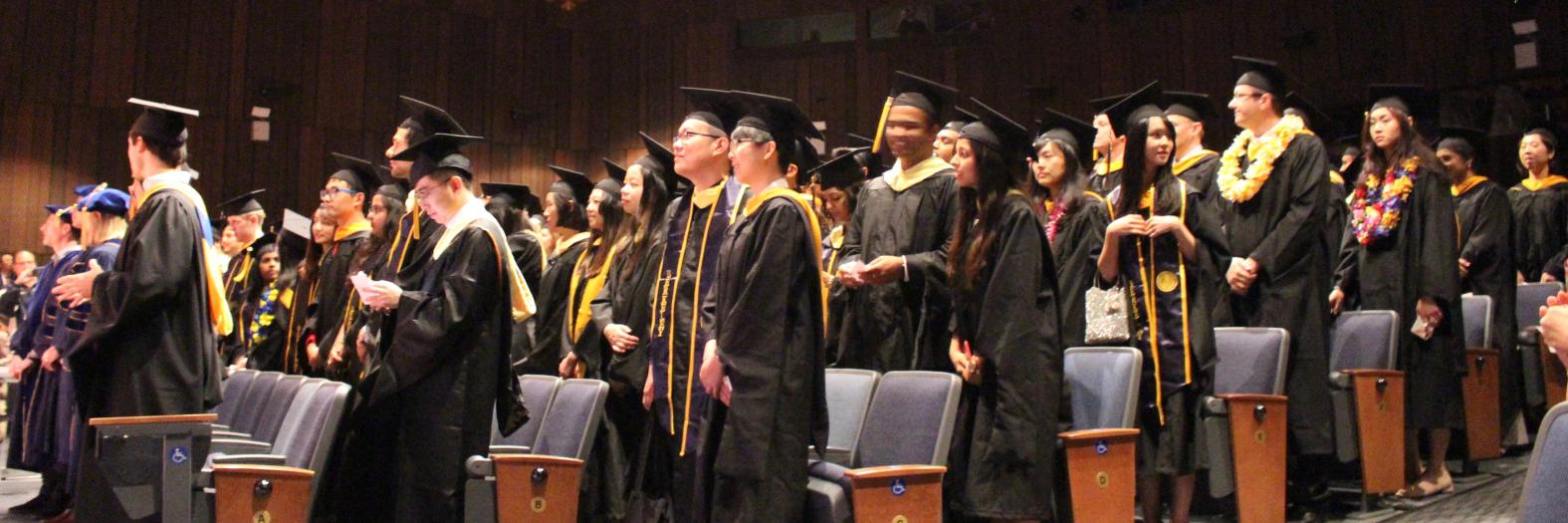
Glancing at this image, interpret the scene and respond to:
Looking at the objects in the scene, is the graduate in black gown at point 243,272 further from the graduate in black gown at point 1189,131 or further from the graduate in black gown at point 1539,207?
the graduate in black gown at point 1539,207

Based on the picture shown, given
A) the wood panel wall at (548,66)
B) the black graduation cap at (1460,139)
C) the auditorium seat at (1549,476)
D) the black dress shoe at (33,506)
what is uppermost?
the wood panel wall at (548,66)

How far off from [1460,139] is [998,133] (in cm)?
387

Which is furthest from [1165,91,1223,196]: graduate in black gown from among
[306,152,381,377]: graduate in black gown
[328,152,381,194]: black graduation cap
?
[328,152,381,194]: black graduation cap

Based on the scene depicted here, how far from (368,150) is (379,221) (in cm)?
820

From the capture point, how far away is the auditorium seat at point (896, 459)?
3.41m

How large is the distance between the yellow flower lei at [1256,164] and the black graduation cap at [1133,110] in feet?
2.41

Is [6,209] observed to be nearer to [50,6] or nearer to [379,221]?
Answer: [50,6]

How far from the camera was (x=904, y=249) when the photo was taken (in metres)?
4.60

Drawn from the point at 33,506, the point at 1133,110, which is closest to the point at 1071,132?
the point at 1133,110

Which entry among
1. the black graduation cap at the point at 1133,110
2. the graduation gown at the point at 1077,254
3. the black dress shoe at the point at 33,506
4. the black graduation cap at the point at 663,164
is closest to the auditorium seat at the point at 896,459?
the graduation gown at the point at 1077,254

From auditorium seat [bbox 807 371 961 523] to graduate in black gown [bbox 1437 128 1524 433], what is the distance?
3763mm

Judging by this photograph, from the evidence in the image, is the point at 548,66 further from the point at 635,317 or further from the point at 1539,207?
the point at 1539,207

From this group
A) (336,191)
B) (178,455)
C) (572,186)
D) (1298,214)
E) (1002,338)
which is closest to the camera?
(178,455)

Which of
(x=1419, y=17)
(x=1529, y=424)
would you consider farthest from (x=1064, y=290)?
(x=1419, y=17)
